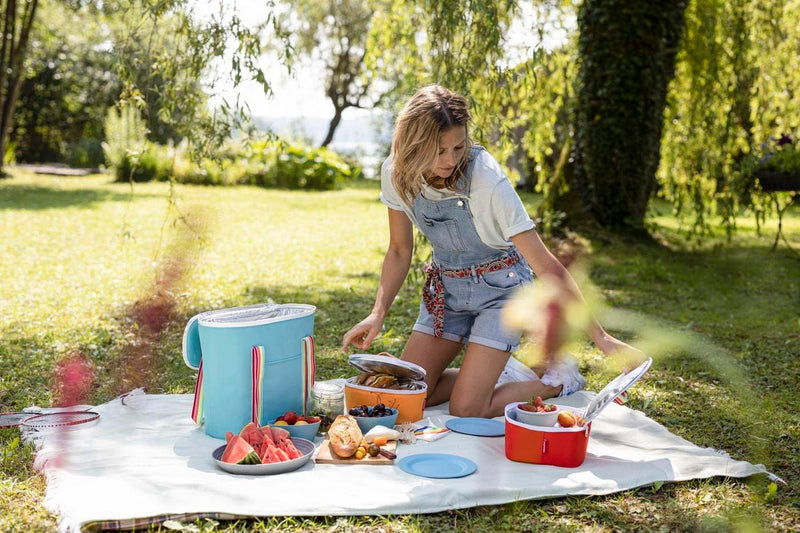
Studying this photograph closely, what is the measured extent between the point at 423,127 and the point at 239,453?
4.22 ft

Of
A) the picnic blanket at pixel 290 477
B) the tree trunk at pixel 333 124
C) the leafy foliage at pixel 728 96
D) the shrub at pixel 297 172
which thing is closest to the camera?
the picnic blanket at pixel 290 477

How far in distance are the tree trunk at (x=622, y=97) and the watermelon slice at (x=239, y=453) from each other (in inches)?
219

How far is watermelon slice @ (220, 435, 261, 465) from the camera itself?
234 centimetres

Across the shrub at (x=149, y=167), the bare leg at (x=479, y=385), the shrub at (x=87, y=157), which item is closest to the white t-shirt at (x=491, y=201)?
the bare leg at (x=479, y=385)

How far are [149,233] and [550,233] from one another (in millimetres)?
4185

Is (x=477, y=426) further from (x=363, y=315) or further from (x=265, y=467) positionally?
(x=363, y=315)

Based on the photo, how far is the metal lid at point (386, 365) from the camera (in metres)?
2.85

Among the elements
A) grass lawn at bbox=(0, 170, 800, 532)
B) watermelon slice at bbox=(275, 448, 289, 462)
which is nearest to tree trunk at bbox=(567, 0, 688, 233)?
grass lawn at bbox=(0, 170, 800, 532)

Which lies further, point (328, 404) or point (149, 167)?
point (149, 167)

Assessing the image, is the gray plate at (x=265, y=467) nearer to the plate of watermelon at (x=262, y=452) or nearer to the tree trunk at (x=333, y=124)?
the plate of watermelon at (x=262, y=452)

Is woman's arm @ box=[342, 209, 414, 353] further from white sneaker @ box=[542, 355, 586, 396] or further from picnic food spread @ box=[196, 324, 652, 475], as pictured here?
white sneaker @ box=[542, 355, 586, 396]

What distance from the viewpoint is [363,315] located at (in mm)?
4816

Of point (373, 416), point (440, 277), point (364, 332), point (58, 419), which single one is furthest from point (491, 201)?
point (58, 419)

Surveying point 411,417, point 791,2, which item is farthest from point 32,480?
point 791,2
